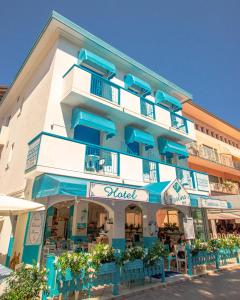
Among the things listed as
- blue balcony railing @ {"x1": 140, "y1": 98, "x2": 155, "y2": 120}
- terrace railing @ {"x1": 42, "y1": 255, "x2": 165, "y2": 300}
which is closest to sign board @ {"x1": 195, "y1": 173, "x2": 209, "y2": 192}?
blue balcony railing @ {"x1": 140, "y1": 98, "x2": 155, "y2": 120}

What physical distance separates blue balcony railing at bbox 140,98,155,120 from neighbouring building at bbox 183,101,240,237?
25.7 feet

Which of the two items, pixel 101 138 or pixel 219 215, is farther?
pixel 219 215

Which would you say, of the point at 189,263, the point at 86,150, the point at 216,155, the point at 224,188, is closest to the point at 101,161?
the point at 86,150

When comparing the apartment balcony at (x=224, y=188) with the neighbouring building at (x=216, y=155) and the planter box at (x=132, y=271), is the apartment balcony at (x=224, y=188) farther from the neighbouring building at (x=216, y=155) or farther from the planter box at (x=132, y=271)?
the planter box at (x=132, y=271)

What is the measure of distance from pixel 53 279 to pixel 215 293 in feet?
20.0

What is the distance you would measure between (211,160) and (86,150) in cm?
1742

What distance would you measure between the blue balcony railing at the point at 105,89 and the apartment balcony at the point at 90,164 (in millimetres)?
3644

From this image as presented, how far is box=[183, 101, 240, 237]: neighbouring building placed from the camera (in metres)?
22.5

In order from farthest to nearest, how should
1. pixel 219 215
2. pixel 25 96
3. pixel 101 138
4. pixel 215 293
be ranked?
pixel 219 215 < pixel 25 96 < pixel 101 138 < pixel 215 293

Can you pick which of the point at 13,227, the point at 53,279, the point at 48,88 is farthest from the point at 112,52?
the point at 53,279

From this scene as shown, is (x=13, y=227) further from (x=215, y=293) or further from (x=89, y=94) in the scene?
(x=215, y=293)

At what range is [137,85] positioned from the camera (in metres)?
15.8

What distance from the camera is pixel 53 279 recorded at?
6.75 meters

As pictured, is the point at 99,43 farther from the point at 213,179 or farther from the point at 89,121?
the point at 213,179
